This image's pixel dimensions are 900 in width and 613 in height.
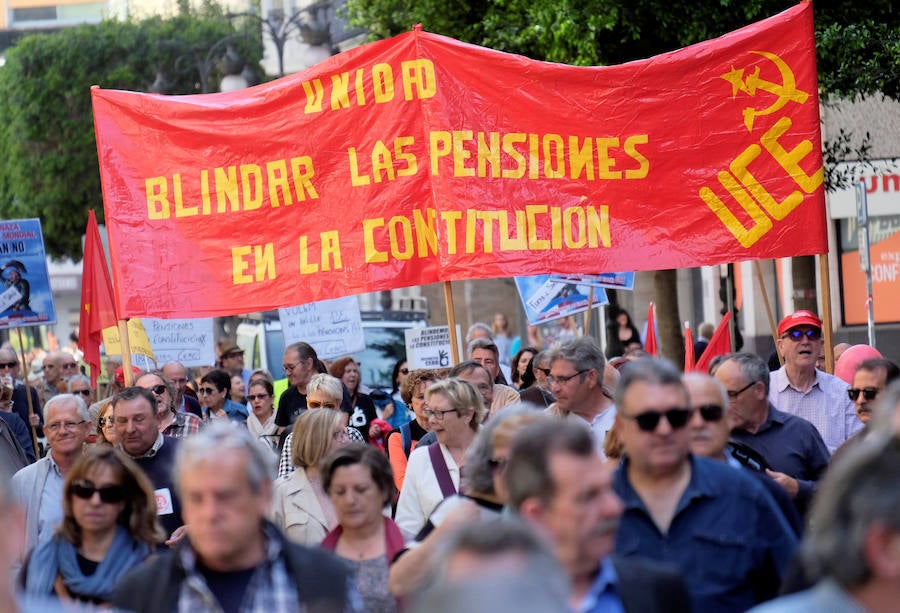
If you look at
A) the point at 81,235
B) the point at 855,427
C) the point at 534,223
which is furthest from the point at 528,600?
the point at 81,235

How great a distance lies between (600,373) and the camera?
7691mm

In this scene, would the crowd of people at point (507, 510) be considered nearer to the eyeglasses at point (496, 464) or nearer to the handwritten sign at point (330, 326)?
the eyeglasses at point (496, 464)

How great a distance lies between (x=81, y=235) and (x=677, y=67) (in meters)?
37.3

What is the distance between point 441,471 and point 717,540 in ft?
8.25

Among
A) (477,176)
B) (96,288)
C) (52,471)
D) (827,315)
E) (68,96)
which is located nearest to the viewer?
(52,471)

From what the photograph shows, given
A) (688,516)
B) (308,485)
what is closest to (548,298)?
(308,485)

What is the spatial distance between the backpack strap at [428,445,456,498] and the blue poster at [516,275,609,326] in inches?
307

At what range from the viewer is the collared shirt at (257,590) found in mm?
4134

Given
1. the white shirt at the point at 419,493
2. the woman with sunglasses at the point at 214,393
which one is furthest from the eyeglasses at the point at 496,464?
the woman with sunglasses at the point at 214,393

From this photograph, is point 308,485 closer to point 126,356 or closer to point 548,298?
point 126,356

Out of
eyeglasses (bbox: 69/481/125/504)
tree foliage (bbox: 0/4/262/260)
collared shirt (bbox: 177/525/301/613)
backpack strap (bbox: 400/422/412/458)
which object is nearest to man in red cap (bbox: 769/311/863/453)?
backpack strap (bbox: 400/422/412/458)

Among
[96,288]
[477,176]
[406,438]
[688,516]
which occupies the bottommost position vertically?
[406,438]

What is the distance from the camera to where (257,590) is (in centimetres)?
417

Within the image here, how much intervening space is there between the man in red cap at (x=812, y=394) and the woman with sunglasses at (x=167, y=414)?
3406mm
